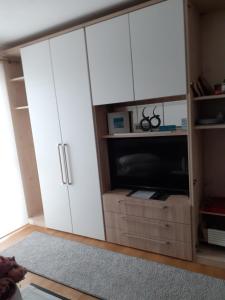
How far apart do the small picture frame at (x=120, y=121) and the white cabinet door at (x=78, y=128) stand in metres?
0.23

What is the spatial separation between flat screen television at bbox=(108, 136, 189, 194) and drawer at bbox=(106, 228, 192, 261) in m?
0.51

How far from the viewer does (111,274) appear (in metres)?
2.24

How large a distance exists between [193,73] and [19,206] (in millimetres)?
2842

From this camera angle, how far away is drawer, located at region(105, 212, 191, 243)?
2.29m

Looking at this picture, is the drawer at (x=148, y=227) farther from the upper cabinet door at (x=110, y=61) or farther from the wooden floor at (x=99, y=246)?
the upper cabinet door at (x=110, y=61)

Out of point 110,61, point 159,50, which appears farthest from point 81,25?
point 159,50

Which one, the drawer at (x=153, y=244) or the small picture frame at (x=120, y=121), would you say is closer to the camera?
the drawer at (x=153, y=244)

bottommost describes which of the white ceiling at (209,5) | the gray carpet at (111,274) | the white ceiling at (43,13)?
the gray carpet at (111,274)

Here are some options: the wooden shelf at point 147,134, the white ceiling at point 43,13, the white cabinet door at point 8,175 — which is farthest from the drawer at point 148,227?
the white ceiling at point 43,13

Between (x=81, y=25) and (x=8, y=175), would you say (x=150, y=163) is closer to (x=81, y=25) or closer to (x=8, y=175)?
(x=81, y=25)

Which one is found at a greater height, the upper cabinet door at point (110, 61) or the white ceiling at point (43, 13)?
the white ceiling at point (43, 13)

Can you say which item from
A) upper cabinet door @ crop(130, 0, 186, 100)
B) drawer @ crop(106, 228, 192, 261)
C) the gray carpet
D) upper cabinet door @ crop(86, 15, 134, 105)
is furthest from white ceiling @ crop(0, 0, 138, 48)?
the gray carpet

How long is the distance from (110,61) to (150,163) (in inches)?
44.0

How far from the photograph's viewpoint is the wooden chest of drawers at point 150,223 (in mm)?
2285
